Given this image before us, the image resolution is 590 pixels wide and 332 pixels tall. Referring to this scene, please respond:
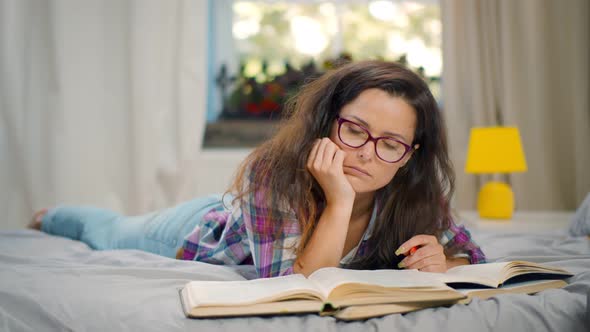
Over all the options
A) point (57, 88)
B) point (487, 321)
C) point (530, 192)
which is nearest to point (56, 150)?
point (57, 88)

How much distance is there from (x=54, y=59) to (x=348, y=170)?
2.61 meters

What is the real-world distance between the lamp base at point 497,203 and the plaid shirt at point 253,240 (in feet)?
5.00

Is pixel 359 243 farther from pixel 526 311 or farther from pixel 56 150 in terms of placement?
pixel 56 150

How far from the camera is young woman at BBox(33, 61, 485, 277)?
1383 millimetres

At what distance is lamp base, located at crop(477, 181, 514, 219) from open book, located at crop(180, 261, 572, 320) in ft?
6.37

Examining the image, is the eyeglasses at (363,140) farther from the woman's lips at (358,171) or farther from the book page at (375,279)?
the book page at (375,279)

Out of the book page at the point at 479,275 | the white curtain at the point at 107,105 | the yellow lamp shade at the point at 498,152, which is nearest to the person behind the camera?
the book page at the point at 479,275

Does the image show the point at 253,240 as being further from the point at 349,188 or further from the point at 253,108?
the point at 253,108

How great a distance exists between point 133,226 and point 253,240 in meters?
0.86

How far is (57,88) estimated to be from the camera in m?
3.55

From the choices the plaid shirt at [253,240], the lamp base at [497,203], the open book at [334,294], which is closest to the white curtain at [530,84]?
the lamp base at [497,203]

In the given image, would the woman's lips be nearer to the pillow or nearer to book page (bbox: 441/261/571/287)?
book page (bbox: 441/261/571/287)

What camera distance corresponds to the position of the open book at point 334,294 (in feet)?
3.38

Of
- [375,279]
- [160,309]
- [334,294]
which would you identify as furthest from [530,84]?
[160,309]
